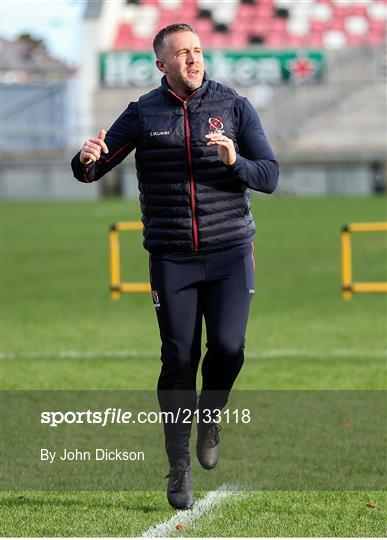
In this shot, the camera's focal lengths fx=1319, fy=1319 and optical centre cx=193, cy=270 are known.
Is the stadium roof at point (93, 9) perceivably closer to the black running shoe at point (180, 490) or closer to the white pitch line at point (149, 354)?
the white pitch line at point (149, 354)

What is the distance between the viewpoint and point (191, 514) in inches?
232

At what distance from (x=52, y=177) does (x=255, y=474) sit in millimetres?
33883

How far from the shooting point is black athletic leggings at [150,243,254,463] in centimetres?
606

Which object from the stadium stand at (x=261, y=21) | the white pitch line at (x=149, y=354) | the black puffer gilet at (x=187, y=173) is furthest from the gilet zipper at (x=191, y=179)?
the stadium stand at (x=261, y=21)

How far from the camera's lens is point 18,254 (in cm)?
2342

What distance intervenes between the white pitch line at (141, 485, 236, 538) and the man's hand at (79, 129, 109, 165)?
5.37ft

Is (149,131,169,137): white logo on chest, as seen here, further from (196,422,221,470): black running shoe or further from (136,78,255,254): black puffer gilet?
(196,422,221,470): black running shoe

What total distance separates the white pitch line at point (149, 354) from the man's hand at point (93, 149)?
5.88m

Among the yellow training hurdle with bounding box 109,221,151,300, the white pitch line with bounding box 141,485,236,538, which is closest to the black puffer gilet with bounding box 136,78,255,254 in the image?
the white pitch line with bounding box 141,485,236,538

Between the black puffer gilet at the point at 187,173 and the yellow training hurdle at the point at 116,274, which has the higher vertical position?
the black puffer gilet at the point at 187,173

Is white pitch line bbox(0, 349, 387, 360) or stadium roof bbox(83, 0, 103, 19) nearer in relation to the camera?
white pitch line bbox(0, 349, 387, 360)

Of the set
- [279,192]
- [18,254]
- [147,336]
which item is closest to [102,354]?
[147,336]

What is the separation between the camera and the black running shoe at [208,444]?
6.41 meters

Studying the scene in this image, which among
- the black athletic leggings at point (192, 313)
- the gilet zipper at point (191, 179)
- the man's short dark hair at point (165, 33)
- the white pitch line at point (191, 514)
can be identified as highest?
the man's short dark hair at point (165, 33)
